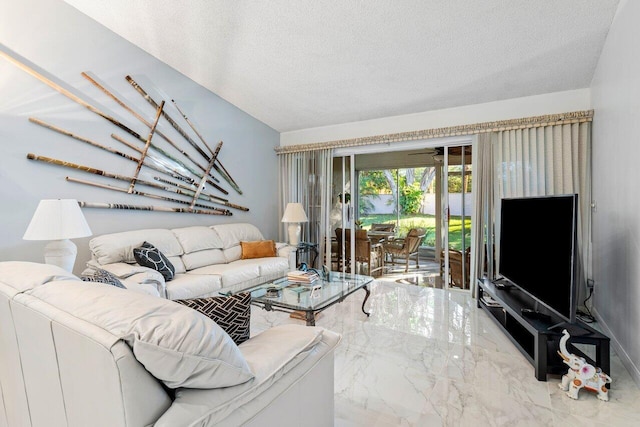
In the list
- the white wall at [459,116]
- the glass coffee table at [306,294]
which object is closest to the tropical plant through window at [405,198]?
the white wall at [459,116]

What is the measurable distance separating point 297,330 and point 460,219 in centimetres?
334

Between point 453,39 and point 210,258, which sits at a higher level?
point 453,39

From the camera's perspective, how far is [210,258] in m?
3.81

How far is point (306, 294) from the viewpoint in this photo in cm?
267

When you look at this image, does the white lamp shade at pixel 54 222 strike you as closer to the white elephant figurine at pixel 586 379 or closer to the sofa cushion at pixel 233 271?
the sofa cushion at pixel 233 271

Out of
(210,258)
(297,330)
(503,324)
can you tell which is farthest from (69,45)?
(503,324)

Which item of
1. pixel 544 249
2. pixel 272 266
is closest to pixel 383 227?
pixel 272 266

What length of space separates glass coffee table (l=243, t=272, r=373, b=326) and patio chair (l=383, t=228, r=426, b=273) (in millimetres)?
1754

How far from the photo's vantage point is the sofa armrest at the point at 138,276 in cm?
242

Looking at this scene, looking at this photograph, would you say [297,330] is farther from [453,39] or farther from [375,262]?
[375,262]

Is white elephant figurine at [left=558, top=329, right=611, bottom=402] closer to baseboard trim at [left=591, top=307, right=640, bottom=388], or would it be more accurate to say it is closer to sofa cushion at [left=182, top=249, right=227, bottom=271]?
baseboard trim at [left=591, top=307, right=640, bottom=388]

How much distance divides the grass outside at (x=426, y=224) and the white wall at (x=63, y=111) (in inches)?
102

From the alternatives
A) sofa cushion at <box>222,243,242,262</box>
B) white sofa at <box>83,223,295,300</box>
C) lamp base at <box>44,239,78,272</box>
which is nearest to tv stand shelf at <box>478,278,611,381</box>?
white sofa at <box>83,223,295,300</box>

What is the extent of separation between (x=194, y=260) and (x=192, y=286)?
708 millimetres
